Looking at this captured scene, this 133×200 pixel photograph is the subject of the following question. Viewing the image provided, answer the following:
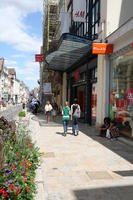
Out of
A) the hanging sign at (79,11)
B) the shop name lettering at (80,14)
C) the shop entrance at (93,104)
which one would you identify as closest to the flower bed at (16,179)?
the shop entrance at (93,104)

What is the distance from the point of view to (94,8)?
655 inches

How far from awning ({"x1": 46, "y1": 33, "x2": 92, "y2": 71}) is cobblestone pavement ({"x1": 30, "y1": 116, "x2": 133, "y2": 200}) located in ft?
22.6

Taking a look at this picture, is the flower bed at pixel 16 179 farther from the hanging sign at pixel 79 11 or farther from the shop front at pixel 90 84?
the hanging sign at pixel 79 11

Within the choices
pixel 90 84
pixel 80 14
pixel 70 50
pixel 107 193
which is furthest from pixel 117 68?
pixel 107 193

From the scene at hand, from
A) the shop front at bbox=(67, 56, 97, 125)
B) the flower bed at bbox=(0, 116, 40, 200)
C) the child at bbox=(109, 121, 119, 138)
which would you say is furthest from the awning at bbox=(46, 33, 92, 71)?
the flower bed at bbox=(0, 116, 40, 200)

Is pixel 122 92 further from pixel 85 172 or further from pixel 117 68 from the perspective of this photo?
pixel 85 172

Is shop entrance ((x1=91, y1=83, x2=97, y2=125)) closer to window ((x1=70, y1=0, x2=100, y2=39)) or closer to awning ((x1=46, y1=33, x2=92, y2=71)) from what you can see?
awning ((x1=46, y1=33, x2=92, y2=71))

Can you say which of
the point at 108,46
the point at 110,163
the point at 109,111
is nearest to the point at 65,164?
the point at 110,163

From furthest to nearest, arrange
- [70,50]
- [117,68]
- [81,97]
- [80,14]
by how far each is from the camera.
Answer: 1. [81,97]
2. [80,14]
3. [70,50]
4. [117,68]

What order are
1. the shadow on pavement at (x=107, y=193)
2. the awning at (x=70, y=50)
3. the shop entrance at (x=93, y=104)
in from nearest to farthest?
the shadow on pavement at (x=107, y=193) → the awning at (x=70, y=50) → the shop entrance at (x=93, y=104)

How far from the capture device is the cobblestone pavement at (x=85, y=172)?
15.9 ft

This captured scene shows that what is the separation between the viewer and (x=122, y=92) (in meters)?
11.6

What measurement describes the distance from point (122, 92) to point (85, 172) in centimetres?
617

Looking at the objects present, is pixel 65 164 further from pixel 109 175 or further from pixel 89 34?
pixel 89 34
